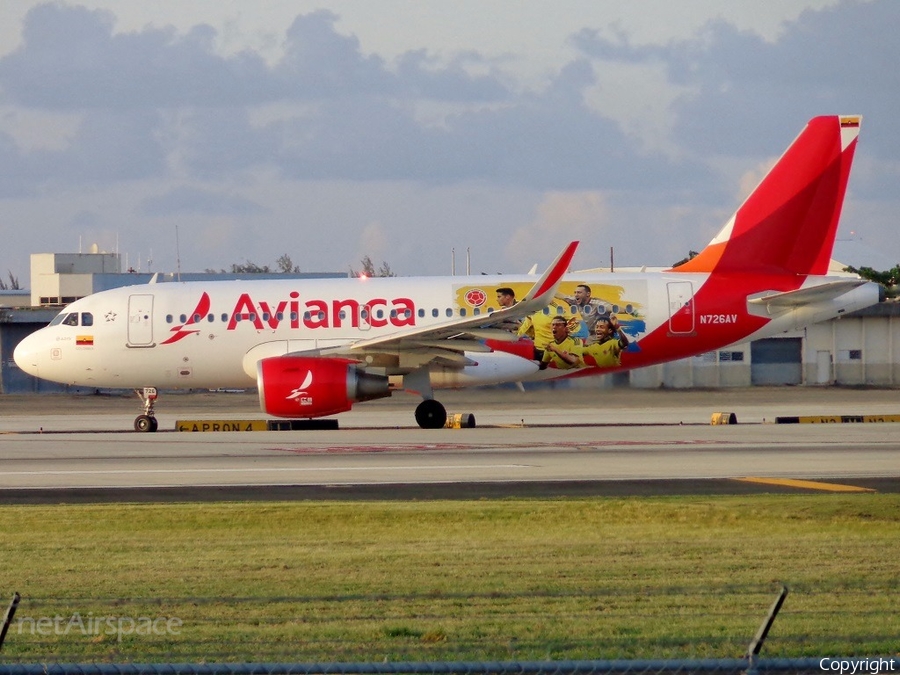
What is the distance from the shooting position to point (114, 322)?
1191 inches

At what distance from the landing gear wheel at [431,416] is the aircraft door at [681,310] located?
580 centimetres

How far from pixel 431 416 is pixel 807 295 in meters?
9.19

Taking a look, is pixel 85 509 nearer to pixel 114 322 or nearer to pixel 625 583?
pixel 625 583

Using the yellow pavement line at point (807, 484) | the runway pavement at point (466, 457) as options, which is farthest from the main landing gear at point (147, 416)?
the yellow pavement line at point (807, 484)

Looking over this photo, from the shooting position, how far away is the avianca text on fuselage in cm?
2936

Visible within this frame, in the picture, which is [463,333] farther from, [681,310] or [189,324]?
[189,324]

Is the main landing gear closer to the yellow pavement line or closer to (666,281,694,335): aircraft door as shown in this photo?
(666,281,694,335): aircraft door

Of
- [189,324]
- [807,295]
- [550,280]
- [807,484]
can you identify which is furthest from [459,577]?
[189,324]

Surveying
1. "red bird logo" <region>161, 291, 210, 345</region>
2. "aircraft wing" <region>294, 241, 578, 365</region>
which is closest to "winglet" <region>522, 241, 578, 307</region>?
"aircraft wing" <region>294, 241, 578, 365</region>

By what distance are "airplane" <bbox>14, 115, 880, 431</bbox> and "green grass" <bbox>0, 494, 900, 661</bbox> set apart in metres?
13.7

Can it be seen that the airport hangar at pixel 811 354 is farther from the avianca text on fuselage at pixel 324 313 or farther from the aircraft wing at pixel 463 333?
the aircraft wing at pixel 463 333

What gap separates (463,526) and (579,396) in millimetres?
21706

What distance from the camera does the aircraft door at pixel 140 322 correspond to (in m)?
30.1

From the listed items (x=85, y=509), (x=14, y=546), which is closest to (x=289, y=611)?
(x=14, y=546)
